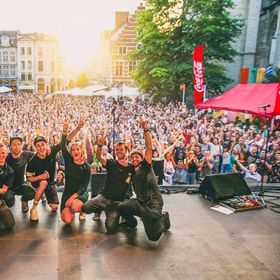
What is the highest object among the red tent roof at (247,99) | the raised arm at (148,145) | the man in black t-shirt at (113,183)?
the red tent roof at (247,99)

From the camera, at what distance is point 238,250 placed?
13.7ft

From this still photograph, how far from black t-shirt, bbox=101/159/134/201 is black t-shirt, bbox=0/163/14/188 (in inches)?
58.6

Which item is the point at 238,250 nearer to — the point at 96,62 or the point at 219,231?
the point at 219,231

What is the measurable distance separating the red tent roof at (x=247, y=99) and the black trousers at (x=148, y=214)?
578 cm

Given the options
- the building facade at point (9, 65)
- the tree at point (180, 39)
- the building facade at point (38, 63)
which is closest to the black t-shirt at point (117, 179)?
the tree at point (180, 39)

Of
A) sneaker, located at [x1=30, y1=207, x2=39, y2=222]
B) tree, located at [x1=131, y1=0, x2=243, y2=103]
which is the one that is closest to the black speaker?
sneaker, located at [x1=30, y1=207, x2=39, y2=222]

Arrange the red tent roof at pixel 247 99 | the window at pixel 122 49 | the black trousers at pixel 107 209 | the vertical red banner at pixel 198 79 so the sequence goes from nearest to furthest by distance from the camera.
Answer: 1. the black trousers at pixel 107 209
2. the red tent roof at pixel 247 99
3. the vertical red banner at pixel 198 79
4. the window at pixel 122 49

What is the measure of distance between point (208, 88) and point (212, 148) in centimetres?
1504

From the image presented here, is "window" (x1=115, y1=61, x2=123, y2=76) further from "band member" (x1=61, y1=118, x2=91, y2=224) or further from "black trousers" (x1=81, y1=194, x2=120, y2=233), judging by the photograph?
"black trousers" (x1=81, y1=194, x2=120, y2=233)

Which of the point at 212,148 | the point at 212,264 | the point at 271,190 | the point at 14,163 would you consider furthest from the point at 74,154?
the point at 212,148

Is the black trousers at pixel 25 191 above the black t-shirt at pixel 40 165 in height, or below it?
below

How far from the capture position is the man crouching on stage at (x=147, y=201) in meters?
4.25

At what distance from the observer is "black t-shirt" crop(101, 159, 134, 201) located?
473 centimetres

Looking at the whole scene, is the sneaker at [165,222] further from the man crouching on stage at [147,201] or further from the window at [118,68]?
the window at [118,68]
